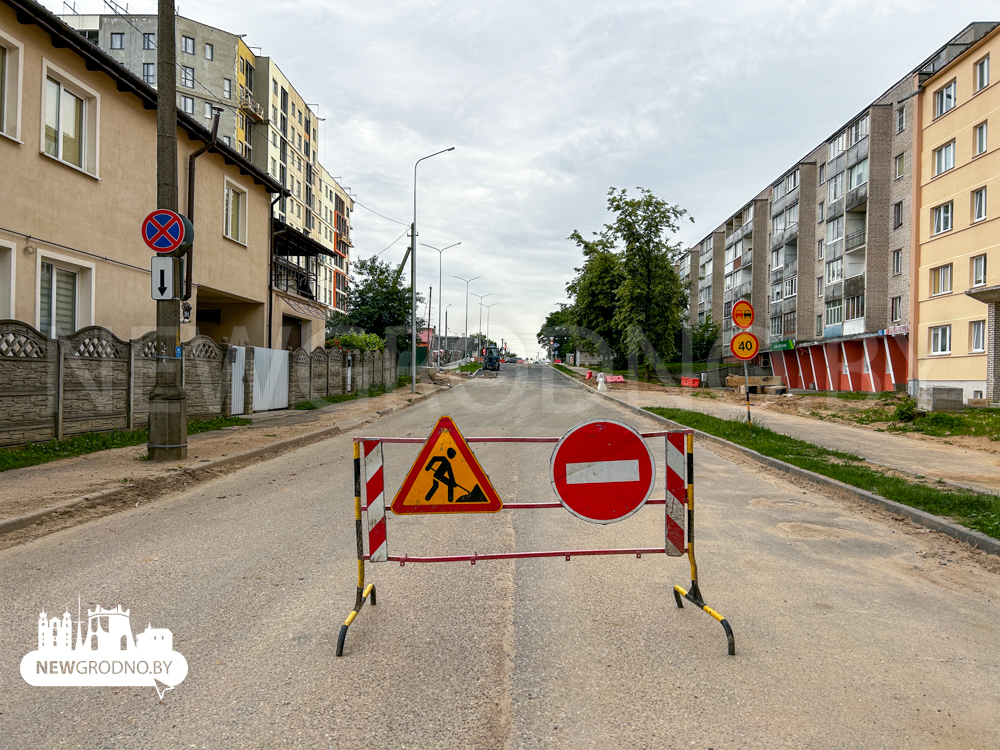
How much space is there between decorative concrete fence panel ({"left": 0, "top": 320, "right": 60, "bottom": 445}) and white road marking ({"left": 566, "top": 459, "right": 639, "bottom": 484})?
927 centimetres

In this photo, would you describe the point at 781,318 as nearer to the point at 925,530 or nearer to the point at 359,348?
the point at 359,348

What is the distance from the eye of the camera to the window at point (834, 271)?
4344 cm

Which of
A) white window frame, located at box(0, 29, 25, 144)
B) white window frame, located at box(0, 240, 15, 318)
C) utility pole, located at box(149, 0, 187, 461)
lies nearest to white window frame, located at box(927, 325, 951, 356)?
utility pole, located at box(149, 0, 187, 461)

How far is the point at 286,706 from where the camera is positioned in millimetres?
3057

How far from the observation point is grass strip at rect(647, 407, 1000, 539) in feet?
23.2

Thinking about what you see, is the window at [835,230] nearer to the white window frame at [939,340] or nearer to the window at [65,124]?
the white window frame at [939,340]

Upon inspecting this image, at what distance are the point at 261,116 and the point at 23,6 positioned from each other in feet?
154

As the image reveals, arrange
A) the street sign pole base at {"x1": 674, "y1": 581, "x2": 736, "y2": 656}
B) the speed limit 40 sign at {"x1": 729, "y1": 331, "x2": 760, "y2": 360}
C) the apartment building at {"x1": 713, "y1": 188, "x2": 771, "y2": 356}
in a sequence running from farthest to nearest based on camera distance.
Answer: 1. the apartment building at {"x1": 713, "y1": 188, "x2": 771, "y2": 356}
2. the speed limit 40 sign at {"x1": 729, "y1": 331, "x2": 760, "y2": 360}
3. the street sign pole base at {"x1": 674, "y1": 581, "x2": 736, "y2": 656}

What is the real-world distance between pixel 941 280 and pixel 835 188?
18.1 metres

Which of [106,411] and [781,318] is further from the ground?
[781,318]

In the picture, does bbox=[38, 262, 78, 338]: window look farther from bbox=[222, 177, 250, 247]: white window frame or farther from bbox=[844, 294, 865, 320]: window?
bbox=[844, 294, 865, 320]: window

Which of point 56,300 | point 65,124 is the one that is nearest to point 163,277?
point 56,300

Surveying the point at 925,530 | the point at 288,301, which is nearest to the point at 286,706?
the point at 925,530

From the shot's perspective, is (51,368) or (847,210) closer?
(51,368)
